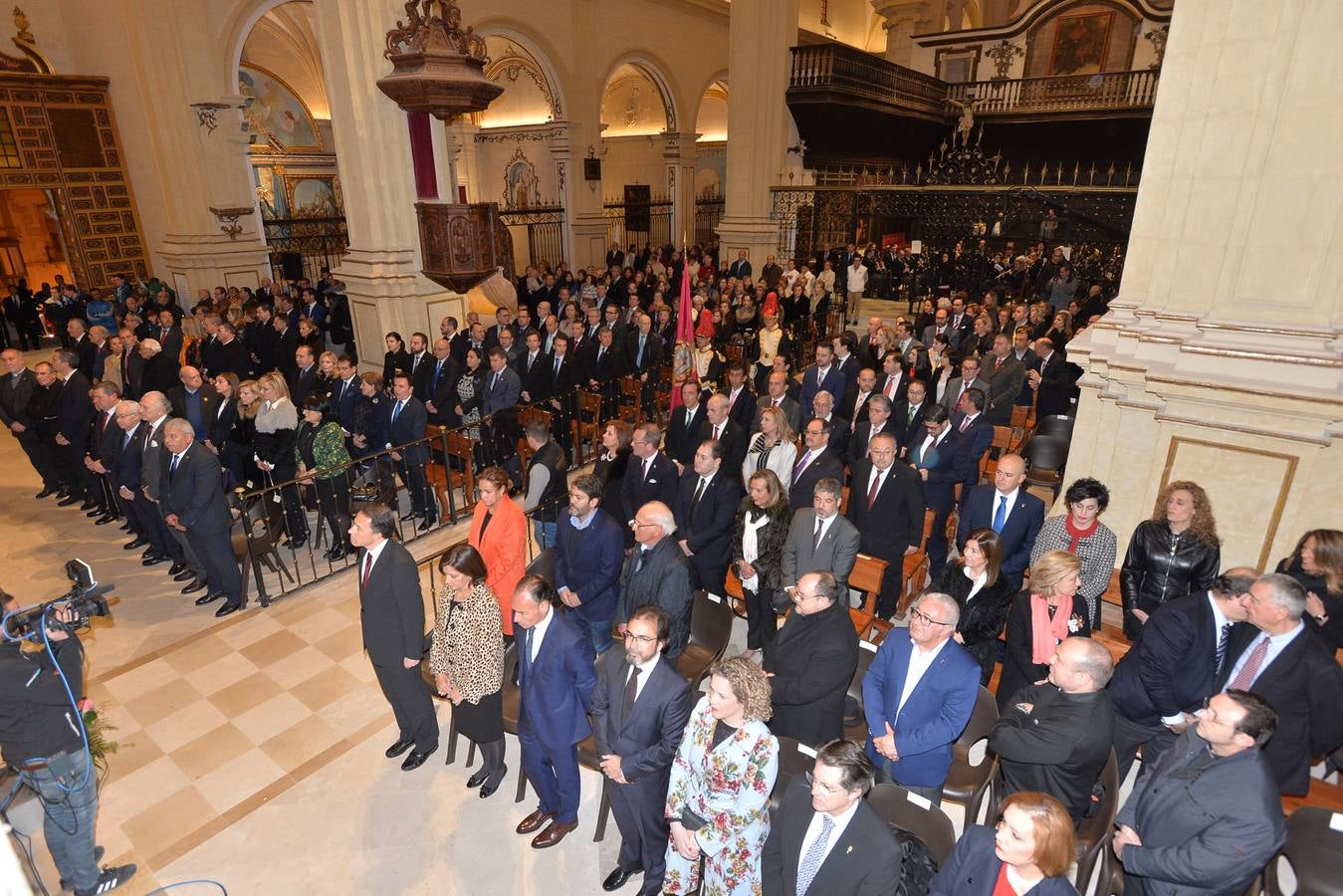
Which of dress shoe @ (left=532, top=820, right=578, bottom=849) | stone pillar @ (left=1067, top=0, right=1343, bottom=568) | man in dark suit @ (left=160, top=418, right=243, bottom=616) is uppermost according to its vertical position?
stone pillar @ (left=1067, top=0, right=1343, bottom=568)

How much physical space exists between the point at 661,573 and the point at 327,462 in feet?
12.3

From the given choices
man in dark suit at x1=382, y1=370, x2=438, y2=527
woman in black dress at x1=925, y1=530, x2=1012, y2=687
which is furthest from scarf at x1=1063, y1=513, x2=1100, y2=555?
man in dark suit at x1=382, y1=370, x2=438, y2=527

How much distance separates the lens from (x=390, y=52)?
800cm

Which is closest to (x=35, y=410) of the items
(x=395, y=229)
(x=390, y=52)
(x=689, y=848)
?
(x=395, y=229)

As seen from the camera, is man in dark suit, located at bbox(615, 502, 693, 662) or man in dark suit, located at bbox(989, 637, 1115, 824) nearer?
man in dark suit, located at bbox(989, 637, 1115, 824)

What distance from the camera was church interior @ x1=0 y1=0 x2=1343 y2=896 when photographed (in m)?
4.02

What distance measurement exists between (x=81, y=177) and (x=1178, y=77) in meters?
18.7

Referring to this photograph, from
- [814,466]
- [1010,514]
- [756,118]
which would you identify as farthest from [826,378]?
[756,118]

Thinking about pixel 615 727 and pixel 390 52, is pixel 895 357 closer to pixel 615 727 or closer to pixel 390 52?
pixel 615 727

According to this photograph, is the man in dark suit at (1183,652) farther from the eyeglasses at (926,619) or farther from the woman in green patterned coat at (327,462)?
the woman in green patterned coat at (327,462)

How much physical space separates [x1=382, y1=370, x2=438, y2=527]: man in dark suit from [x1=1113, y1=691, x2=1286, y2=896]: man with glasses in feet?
20.1

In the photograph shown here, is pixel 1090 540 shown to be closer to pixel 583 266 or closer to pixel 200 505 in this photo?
pixel 200 505

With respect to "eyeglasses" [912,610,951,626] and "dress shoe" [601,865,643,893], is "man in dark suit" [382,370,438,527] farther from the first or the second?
"eyeglasses" [912,610,951,626]

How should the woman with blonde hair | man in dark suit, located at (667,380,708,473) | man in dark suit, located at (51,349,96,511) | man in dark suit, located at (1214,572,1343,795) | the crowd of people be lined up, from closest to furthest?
1. the woman with blonde hair
2. the crowd of people
3. man in dark suit, located at (1214,572,1343,795)
4. man in dark suit, located at (667,380,708,473)
5. man in dark suit, located at (51,349,96,511)
